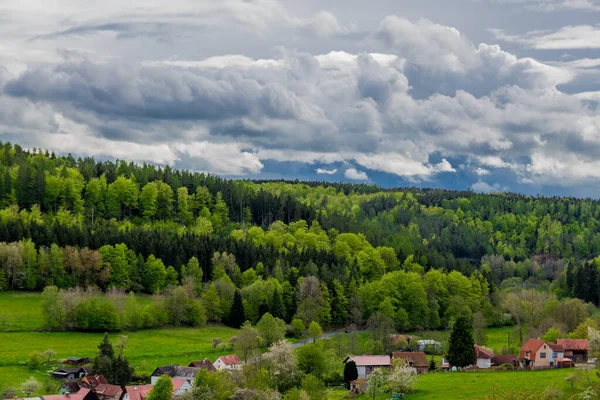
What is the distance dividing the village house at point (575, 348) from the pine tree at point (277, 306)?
54.7 m

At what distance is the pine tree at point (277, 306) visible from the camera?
14262cm

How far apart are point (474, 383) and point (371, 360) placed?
26.0m

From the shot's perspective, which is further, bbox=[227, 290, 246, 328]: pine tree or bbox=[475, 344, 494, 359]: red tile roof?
bbox=[227, 290, 246, 328]: pine tree

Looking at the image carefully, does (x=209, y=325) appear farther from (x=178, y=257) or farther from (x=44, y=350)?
(x=44, y=350)

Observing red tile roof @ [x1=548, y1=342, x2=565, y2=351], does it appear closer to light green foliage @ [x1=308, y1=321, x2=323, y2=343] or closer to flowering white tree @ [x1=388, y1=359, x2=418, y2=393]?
flowering white tree @ [x1=388, y1=359, x2=418, y2=393]

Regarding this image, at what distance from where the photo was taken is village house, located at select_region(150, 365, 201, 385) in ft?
307

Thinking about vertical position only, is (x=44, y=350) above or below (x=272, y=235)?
below

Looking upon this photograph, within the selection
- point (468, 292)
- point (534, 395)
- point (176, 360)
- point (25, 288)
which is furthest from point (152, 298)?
point (534, 395)

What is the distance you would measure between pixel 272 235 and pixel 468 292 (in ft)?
162

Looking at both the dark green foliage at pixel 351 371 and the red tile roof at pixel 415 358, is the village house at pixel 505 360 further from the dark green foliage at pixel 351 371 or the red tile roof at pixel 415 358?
the dark green foliage at pixel 351 371

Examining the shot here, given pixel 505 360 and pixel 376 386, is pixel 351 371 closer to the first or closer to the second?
pixel 376 386

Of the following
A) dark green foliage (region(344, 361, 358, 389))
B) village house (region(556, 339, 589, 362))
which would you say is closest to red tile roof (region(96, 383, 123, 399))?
dark green foliage (region(344, 361, 358, 389))

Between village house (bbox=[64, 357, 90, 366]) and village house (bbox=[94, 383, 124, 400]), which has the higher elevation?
village house (bbox=[64, 357, 90, 366])

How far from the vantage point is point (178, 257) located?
156250mm
